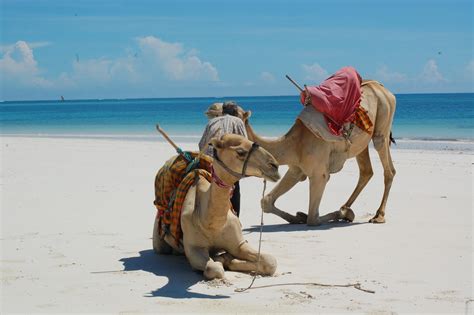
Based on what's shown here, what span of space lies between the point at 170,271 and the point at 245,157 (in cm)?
166

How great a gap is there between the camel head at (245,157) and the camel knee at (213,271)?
0.95 metres

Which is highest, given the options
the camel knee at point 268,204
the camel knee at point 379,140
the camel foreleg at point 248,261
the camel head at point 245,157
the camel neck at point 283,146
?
the camel knee at point 379,140

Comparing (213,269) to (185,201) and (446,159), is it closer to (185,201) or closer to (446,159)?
(185,201)

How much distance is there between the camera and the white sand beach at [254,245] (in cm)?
585

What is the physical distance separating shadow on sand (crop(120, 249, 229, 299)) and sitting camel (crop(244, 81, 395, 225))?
7.30ft

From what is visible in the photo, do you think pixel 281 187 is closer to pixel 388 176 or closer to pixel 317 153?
pixel 317 153

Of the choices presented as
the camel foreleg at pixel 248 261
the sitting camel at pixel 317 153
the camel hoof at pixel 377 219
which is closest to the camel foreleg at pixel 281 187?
the sitting camel at pixel 317 153

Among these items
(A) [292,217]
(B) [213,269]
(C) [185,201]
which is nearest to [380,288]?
(B) [213,269]

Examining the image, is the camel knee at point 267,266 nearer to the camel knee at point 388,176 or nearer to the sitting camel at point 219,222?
the sitting camel at point 219,222

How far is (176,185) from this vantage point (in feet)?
23.5

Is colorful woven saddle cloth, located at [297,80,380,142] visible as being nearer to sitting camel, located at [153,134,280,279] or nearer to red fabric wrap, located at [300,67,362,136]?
red fabric wrap, located at [300,67,362,136]

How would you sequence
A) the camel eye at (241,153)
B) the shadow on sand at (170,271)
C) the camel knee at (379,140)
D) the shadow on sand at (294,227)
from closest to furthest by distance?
the camel eye at (241,153) < the shadow on sand at (170,271) < the shadow on sand at (294,227) < the camel knee at (379,140)

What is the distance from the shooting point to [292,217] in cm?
970

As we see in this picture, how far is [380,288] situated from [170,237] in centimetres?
207
